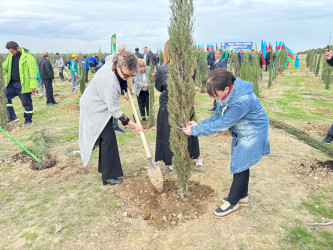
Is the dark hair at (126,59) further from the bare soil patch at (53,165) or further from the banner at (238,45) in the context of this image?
the banner at (238,45)

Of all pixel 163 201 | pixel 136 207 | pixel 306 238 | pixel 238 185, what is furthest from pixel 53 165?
pixel 306 238

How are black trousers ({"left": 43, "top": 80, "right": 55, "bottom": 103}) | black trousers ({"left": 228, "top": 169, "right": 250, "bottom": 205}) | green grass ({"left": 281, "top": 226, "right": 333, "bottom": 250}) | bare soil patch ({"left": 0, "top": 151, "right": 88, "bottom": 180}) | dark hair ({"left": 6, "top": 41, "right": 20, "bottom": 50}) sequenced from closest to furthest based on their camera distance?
green grass ({"left": 281, "top": 226, "right": 333, "bottom": 250}) → black trousers ({"left": 228, "top": 169, "right": 250, "bottom": 205}) → bare soil patch ({"left": 0, "top": 151, "right": 88, "bottom": 180}) → dark hair ({"left": 6, "top": 41, "right": 20, "bottom": 50}) → black trousers ({"left": 43, "top": 80, "right": 55, "bottom": 103})

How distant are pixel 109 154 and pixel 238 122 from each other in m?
1.90

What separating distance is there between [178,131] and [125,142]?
9.88 feet

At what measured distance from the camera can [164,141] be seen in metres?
3.85

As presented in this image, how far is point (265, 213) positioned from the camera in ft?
9.71

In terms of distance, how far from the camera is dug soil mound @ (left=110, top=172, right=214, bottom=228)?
2881mm

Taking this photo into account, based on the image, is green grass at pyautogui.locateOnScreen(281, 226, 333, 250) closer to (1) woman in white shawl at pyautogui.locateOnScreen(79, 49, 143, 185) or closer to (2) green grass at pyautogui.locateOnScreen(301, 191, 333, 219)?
(2) green grass at pyautogui.locateOnScreen(301, 191, 333, 219)

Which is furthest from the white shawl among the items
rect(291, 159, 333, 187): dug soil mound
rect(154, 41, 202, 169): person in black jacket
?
rect(291, 159, 333, 187): dug soil mound

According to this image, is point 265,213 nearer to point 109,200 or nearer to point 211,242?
point 211,242

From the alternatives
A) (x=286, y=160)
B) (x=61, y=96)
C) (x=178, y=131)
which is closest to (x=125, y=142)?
(x=178, y=131)

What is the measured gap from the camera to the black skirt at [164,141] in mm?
3771

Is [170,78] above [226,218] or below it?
above

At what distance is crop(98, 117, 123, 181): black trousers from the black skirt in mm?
758
